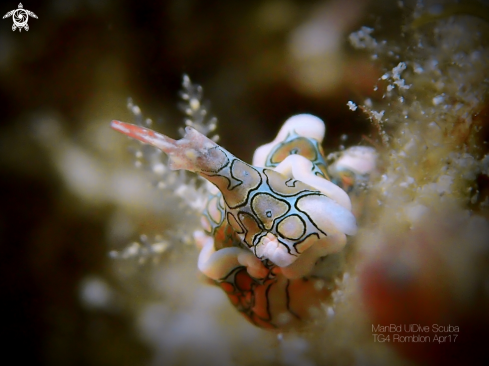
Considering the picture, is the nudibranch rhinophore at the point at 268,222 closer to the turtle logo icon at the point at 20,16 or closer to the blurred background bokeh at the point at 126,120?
the blurred background bokeh at the point at 126,120

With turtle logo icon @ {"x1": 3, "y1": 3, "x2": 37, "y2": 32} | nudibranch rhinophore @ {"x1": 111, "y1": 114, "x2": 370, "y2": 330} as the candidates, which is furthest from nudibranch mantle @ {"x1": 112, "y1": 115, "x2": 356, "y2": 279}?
turtle logo icon @ {"x1": 3, "y1": 3, "x2": 37, "y2": 32}

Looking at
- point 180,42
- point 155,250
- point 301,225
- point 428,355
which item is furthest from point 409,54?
point 155,250

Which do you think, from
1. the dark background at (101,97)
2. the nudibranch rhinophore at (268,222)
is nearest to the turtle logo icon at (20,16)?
the dark background at (101,97)

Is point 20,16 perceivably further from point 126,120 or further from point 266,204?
point 266,204

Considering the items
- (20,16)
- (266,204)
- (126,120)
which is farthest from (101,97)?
(266,204)

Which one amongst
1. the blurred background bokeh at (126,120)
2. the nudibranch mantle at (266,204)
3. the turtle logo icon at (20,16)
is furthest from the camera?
the blurred background bokeh at (126,120)
